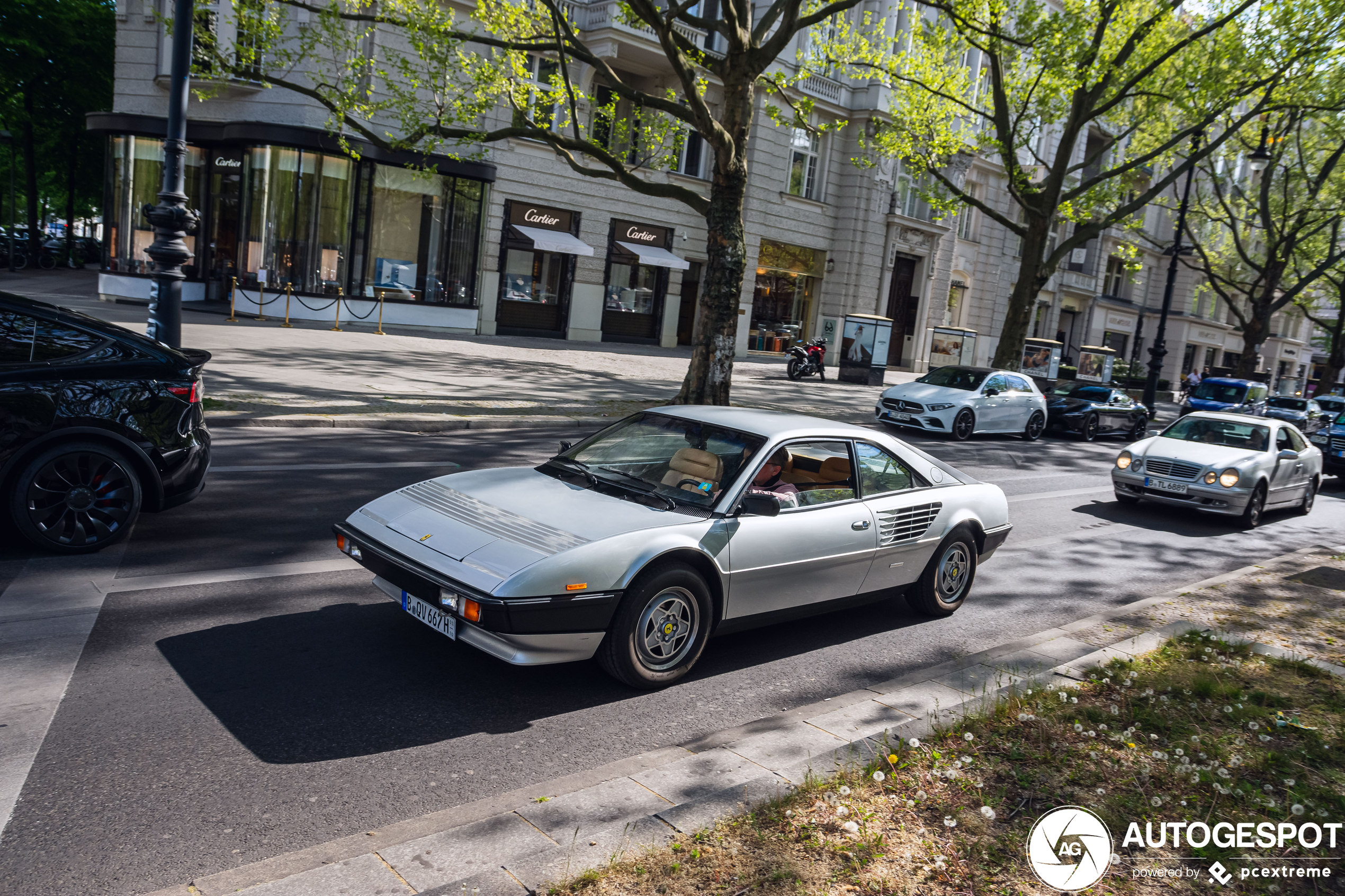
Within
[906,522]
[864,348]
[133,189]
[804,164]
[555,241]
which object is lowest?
[906,522]

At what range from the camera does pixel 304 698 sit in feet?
14.6

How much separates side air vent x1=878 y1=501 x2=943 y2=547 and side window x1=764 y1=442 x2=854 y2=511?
0.32 meters

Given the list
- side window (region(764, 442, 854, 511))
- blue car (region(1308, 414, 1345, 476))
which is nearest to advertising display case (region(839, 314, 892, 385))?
blue car (region(1308, 414, 1345, 476))

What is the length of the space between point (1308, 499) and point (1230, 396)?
1244cm

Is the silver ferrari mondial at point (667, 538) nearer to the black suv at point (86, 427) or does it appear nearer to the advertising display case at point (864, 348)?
the black suv at point (86, 427)

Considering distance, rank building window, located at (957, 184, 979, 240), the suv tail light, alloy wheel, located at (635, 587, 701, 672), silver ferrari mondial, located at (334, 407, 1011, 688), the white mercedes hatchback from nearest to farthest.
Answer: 1. silver ferrari mondial, located at (334, 407, 1011, 688)
2. alloy wheel, located at (635, 587, 701, 672)
3. the suv tail light
4. the white mercedes hatchback
5. building window, located at (957, 184, 979, 240)

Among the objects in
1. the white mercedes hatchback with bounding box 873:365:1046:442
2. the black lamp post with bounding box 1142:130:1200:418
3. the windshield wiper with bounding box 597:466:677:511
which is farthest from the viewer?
the black lamp post with bounding box 1142:130:1200:418

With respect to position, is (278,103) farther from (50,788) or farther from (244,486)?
(50,788)

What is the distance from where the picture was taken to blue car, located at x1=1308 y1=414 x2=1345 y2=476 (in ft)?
58.2

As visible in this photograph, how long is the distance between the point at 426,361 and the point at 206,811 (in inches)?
663

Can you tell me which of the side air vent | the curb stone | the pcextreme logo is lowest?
the curb stone

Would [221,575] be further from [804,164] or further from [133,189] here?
[804,164]

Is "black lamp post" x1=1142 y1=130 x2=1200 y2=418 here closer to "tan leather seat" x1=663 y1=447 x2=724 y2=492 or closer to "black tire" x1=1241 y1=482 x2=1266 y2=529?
"black tire" x1=1241 y1=482 x2=1266 y2=529

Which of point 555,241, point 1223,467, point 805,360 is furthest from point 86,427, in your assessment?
point 555,241
